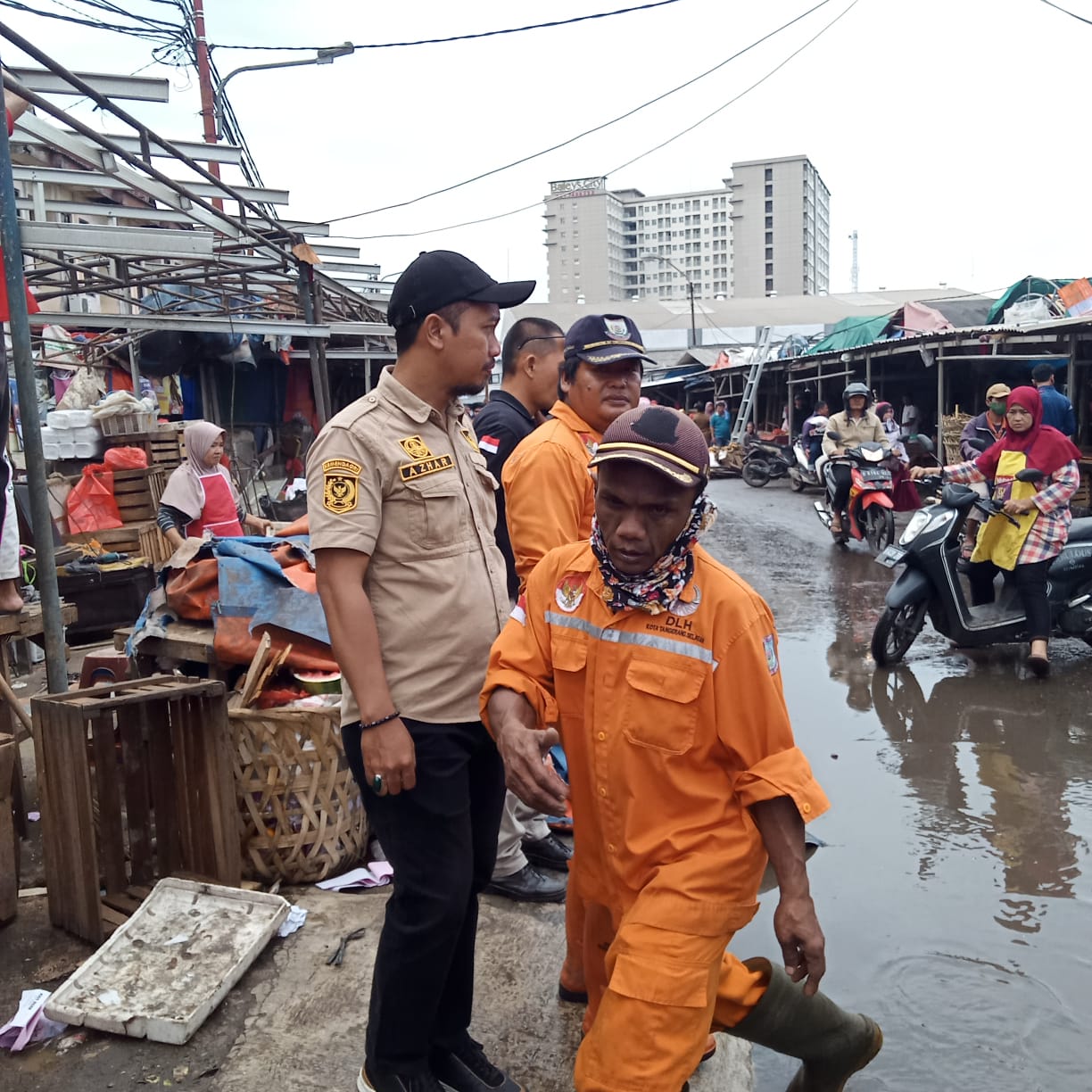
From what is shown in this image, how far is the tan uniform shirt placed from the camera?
6.81ft

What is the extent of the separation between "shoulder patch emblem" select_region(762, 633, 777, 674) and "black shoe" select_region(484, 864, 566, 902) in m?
1.68

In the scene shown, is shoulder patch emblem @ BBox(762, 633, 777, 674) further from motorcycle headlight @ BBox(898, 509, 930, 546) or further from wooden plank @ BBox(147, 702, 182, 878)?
motorcycle headlight @ BBox(898, 509, 930, 546)

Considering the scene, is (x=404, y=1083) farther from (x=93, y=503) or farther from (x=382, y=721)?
(x=93, y=503)

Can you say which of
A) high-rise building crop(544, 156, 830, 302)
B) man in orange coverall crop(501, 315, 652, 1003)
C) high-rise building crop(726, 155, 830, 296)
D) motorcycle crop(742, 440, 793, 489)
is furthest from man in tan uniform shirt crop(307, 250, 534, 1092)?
high-rise building crop(726, 155, 830, 296)

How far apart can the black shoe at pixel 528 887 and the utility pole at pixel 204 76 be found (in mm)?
13640

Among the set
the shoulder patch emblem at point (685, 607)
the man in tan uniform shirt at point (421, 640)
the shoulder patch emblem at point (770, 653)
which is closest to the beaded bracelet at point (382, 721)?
the man in tan uniform shirt at point (421, 640)

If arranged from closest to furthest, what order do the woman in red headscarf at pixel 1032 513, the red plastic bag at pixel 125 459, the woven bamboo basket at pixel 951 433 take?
1. the woman in red headscarf at pixel 1032 513
2. the red plastic bag at pixel 125 459
3. the woven bamboo basket at pixel 951 433

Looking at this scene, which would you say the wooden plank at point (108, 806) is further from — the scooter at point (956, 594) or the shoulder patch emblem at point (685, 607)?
the scooter at point (956, 594)

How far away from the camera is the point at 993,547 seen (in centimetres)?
631

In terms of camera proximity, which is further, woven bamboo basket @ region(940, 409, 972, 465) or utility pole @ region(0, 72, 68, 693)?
woven bamboo basket @ region(940, 409, 972, 465)

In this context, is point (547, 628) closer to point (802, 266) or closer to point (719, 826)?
point (719, 826)

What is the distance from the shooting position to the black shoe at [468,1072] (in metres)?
2.24

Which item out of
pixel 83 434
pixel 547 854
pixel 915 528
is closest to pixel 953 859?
pixel 547 854

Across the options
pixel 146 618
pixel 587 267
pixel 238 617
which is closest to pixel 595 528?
pixel 238 617
